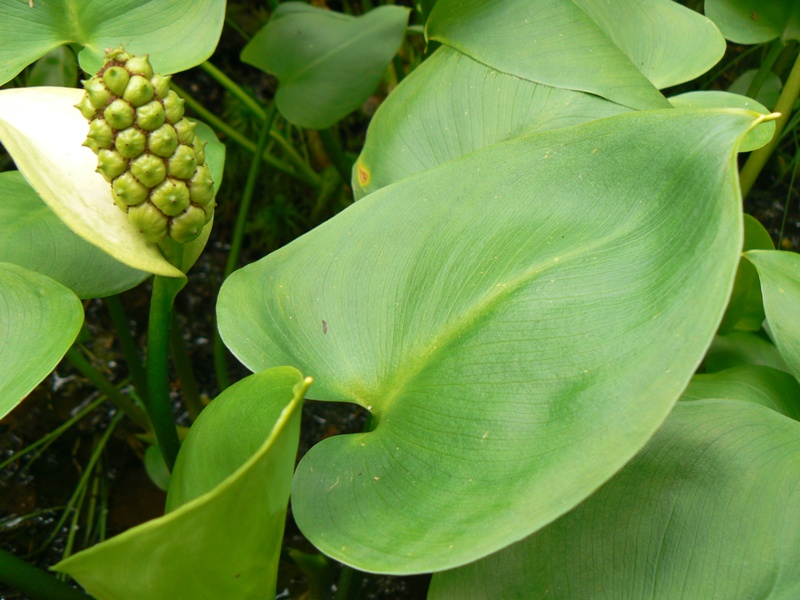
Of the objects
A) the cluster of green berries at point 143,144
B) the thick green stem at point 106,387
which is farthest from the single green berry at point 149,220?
the thick green stem at point 106,387

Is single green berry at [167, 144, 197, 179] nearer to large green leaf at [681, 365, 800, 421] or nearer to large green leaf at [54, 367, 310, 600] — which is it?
large green leaf at [54, 367, 310, 600]

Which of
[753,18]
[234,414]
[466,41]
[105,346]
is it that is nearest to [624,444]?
[234,414]

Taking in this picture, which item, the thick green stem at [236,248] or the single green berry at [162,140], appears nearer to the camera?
the single green berry at [162,140]

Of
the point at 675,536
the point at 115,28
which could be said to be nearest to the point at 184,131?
the point at 115,28

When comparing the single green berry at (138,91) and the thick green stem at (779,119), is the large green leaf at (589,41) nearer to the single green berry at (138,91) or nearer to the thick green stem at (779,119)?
the thick green stem at (779,119)

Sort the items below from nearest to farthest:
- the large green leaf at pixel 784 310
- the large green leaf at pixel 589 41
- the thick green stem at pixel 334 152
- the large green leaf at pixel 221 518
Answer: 1. the large green leaf at pixel 221 518
2. the large green leaf at pixel 784 310
3. the large green leaf at pixel 589 41
4. the thick green stem at pixel 334 152

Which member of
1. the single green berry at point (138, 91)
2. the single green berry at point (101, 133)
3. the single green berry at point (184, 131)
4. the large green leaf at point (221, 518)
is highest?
the single green berry at point (138, 91)

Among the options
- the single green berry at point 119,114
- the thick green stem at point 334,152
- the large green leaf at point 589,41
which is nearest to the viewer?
the single green berry at point 119,114

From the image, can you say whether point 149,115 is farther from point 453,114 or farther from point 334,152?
point 334,152

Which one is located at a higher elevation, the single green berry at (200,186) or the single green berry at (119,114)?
the single green berry at (119,114)
